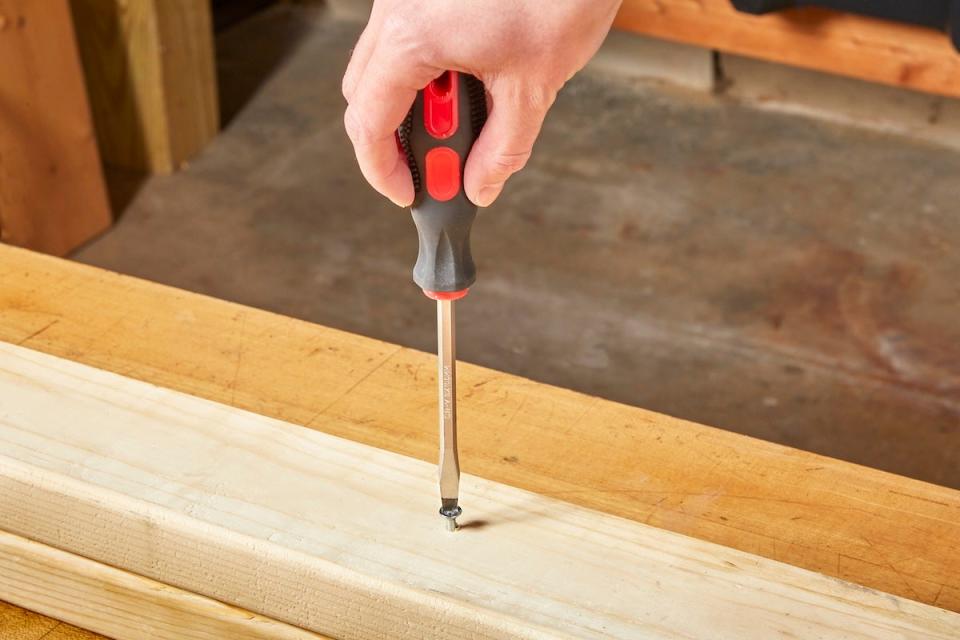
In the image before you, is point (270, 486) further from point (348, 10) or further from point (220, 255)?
point (348, 10)

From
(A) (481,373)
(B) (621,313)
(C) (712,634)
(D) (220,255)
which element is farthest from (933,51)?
(C) (712,634)

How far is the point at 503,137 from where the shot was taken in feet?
2.15

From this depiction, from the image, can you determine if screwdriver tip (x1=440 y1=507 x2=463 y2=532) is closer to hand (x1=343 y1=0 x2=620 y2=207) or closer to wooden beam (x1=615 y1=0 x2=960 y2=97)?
hand (x1=343 y1=0 x2=620 y2=207)

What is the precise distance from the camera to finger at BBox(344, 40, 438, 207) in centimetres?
62

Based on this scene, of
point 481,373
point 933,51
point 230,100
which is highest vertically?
point 481,373

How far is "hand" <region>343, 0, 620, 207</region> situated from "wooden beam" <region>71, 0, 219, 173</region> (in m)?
1.86

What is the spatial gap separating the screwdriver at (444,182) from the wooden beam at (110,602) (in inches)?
10.1

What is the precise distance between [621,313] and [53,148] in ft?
3.78

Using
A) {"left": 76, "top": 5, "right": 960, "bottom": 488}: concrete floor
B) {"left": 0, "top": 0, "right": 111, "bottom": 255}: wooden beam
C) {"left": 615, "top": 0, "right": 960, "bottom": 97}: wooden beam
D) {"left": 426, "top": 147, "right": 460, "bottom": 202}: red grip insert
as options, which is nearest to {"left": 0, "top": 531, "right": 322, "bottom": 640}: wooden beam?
{"left": 426, "top": 147, "right": 460, "bottom": 202}: red grip insert

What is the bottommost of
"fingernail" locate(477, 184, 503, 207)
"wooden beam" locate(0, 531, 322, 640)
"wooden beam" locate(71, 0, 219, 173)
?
"wooden beam" locate(71, 0, 219, 173)

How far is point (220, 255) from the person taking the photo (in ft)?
7.46

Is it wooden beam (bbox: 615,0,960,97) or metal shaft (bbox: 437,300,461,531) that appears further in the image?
wooden beam (bbox: 615,0,960,97)

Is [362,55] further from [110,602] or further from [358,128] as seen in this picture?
[110,602]

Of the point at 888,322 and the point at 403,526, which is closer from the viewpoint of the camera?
the point at 403,526
